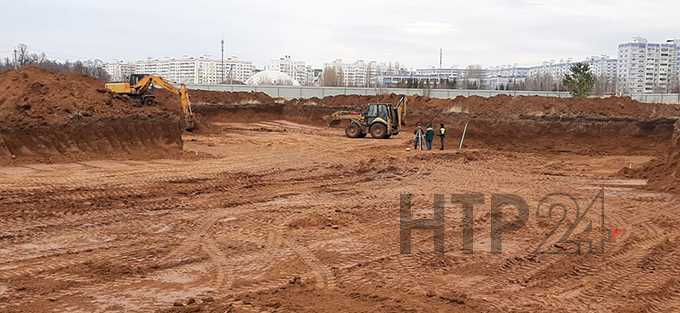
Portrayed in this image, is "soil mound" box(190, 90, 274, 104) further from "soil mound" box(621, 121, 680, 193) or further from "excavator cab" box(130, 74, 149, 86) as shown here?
"soil mound" box(621, 121, 680, 193)

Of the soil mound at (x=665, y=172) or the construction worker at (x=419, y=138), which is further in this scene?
the construction worker at (x=419, y=138)

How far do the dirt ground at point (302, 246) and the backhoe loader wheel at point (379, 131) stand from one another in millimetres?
12933

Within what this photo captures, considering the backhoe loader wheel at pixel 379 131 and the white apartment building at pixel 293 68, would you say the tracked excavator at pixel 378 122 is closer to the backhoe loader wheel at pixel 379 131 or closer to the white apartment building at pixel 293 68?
the backhoe loader wheel at pixel 379 131

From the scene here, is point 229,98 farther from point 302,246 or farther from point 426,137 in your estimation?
point 302,246

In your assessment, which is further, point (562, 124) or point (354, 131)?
point (354, 131)

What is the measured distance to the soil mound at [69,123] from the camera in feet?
57.8

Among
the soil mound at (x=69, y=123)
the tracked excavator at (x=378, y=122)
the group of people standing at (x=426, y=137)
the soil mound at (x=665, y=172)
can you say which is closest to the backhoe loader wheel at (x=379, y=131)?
the tracked excavator at (x=378, y=122)

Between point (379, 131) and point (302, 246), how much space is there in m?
21.1

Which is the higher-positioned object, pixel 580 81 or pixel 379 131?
pixel 580 81

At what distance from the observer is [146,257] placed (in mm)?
8008

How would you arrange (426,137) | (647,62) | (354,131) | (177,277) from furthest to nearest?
1. (647,62)
2. (354,131)
3. (426,137)
4. (177,277)

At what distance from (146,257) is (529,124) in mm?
22846

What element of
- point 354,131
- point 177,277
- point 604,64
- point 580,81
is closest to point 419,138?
point 354,131

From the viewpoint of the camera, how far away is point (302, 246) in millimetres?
8719
